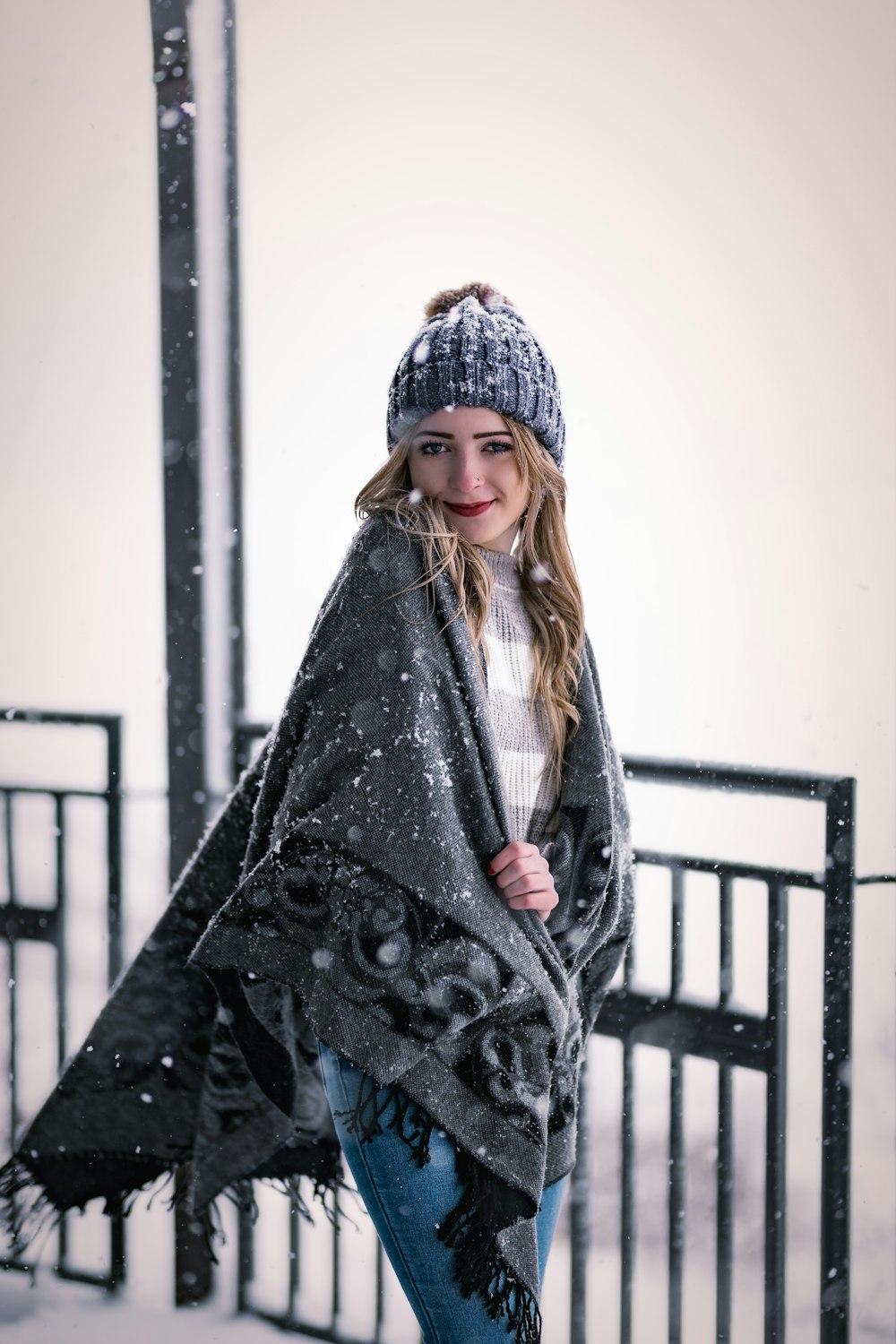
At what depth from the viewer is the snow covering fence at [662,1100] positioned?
1.39m

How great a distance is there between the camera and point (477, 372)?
2.91 ft

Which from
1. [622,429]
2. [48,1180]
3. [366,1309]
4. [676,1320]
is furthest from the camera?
[366,1309]

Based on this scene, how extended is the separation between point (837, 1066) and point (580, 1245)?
0.58 m

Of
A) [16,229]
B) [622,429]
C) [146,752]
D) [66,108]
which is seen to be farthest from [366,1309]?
[66,108]

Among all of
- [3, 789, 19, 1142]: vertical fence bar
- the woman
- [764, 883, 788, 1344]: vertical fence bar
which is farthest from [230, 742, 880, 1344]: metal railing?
[3, 789, 19, 1142]: vertical fence bar

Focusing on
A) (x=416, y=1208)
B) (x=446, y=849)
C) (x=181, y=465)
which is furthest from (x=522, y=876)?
(x=181, y=465)

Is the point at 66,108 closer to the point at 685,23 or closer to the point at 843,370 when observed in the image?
the point at 685,23

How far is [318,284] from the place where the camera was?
1.68 metres

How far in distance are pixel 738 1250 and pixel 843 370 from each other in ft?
5.33

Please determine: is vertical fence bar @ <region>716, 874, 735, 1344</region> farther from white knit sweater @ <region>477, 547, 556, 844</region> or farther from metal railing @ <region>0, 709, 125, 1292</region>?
metal railing @ <region>0, 709, 125, 1292</region>

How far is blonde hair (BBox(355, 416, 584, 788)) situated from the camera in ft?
2.94

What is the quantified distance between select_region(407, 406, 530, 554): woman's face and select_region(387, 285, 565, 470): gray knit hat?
2cm

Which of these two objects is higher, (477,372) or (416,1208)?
(477,372)

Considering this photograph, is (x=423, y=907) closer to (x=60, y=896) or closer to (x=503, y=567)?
(x=503, y=567)
